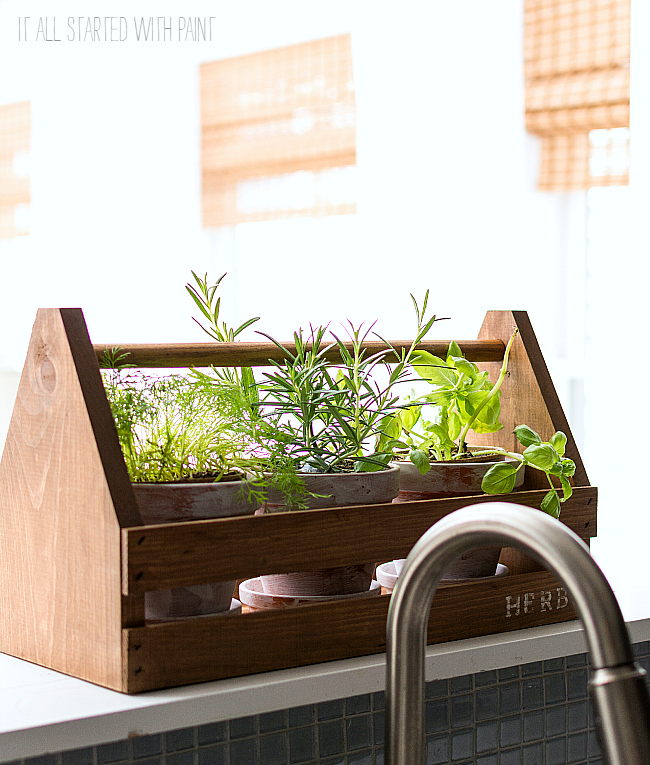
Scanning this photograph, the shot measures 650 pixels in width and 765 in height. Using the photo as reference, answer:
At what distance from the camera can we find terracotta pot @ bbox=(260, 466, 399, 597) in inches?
29.6

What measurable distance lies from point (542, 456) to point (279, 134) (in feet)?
11.4

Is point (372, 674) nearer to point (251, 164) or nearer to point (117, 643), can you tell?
point (117, 643)

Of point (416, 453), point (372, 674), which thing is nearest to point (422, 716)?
point (372, 674)

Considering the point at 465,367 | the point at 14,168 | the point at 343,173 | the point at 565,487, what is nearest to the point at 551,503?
the point at 565,487

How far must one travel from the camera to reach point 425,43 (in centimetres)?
315

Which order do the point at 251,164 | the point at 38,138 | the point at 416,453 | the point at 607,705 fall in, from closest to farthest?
the point at 607,705 → the point at 416,453 → the point at 251,164 → the point at 38,138

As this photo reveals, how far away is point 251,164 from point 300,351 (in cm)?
350

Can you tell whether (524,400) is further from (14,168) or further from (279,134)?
(14,168)

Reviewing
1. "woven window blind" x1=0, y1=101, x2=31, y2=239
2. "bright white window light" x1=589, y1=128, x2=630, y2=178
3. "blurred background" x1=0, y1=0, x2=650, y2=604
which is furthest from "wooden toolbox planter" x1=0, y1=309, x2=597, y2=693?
"woven window blind" x1=0, y1=101, x2=31, y2=239

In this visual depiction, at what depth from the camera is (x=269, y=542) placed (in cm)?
70

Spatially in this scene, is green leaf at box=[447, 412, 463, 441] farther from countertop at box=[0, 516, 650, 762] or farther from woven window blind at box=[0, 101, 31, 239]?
woven window blind at box=[0, 101, 31, 239]

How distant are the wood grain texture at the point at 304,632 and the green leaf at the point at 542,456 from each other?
Result: 9 centimetres

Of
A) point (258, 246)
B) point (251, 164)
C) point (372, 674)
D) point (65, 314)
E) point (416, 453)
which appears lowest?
point (372, 674)

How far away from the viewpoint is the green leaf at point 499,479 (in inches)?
32.4
